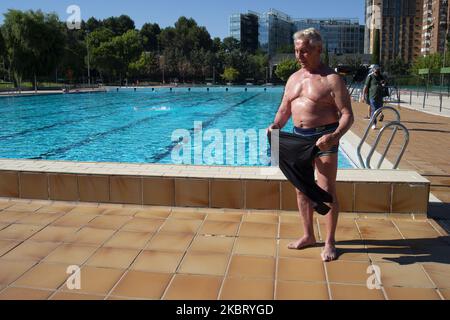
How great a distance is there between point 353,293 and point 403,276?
419mm

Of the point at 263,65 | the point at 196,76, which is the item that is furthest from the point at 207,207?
the point at 263,65

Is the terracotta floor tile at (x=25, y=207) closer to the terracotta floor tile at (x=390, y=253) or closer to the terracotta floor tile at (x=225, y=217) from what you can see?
the terracotta floor tile at (x=225, y=217)

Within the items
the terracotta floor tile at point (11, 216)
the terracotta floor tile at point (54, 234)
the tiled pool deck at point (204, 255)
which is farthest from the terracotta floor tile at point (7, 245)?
the terracotta floor tile at point (11, 216)

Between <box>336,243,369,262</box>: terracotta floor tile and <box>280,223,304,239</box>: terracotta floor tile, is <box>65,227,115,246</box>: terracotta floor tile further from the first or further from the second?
<box>336,243,369,262</box>: terracotta floor tile

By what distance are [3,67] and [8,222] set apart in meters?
38.8

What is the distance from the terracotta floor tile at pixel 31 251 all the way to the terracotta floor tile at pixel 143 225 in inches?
23.0

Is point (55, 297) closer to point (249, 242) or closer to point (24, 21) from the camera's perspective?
point (249, 242)

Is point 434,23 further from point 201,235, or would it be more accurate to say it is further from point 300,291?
point 300,291

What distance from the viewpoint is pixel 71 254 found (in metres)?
2.99

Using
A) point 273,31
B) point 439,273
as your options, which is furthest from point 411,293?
point 273,31

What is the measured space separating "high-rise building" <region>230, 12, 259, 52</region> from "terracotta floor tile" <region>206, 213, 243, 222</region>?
112m

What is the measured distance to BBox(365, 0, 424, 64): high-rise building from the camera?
10838 cm

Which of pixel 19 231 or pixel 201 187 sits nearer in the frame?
pixel 19 231

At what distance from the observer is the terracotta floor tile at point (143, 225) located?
350 cm
